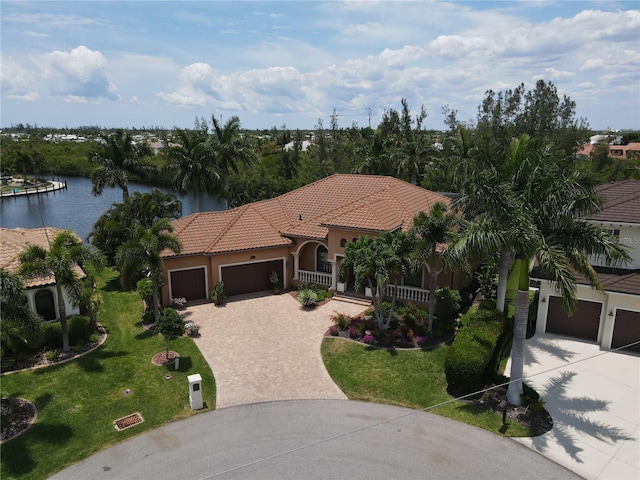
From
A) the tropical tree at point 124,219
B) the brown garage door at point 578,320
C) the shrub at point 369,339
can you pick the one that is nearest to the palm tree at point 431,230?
the shrub at point 369,339

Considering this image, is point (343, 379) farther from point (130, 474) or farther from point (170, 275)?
point (170, 275)

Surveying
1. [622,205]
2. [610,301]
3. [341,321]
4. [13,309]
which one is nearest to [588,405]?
[610,301]

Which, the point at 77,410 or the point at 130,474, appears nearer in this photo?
the point at 130,474

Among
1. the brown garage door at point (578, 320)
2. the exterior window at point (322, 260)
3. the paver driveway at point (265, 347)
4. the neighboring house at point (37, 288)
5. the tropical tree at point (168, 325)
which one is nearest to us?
the paver driveway at point (265, 347)

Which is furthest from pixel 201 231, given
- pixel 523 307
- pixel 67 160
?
pixel 67 160

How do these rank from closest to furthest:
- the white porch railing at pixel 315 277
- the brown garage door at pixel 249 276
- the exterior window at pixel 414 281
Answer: the exterior window at pixel 414 281
the brown garage door at pixel 249 276
the white porch railing at pixel 315 277

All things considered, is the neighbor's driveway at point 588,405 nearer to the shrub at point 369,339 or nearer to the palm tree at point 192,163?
the shrub at point 369,339

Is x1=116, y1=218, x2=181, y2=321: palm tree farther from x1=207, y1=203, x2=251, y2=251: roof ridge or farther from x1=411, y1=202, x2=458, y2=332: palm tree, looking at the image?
x1=411, y1=202, x2=458, y2=332: palm tree
